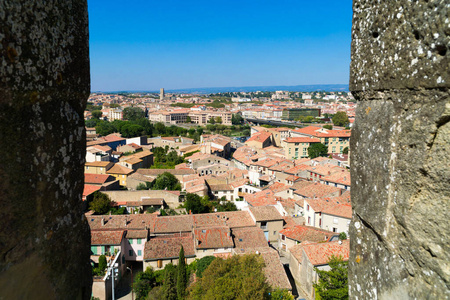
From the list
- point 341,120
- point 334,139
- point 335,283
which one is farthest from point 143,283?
point 341,120

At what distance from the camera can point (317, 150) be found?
166 feet

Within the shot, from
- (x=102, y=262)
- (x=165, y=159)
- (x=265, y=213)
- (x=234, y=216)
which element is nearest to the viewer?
(x=102, y=262)

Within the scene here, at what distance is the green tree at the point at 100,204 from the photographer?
27.5 metres

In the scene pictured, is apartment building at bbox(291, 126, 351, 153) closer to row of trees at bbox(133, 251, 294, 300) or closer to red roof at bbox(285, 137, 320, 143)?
red roof at bbox(285, 137, 320, 143)

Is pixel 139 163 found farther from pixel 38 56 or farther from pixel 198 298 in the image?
pixel 38 56

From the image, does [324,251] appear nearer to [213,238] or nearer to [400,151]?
[213,238]

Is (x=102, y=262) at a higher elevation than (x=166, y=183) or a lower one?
lower

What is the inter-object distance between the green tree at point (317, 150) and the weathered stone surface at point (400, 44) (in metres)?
49.9

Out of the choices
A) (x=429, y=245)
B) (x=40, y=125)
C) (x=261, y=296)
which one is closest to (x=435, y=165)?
(x=429, y=245)

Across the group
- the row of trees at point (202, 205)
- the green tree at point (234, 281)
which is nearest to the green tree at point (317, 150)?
the row of trees at point (202, 205)

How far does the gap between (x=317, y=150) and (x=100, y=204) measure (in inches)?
1285

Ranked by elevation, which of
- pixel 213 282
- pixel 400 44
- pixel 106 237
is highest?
pixel 400 44

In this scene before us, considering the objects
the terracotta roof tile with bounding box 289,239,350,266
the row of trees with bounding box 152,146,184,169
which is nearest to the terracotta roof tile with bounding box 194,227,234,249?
the terracotta roof tile with bounding box 289,239,350,266

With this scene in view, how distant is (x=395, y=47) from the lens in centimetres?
156
